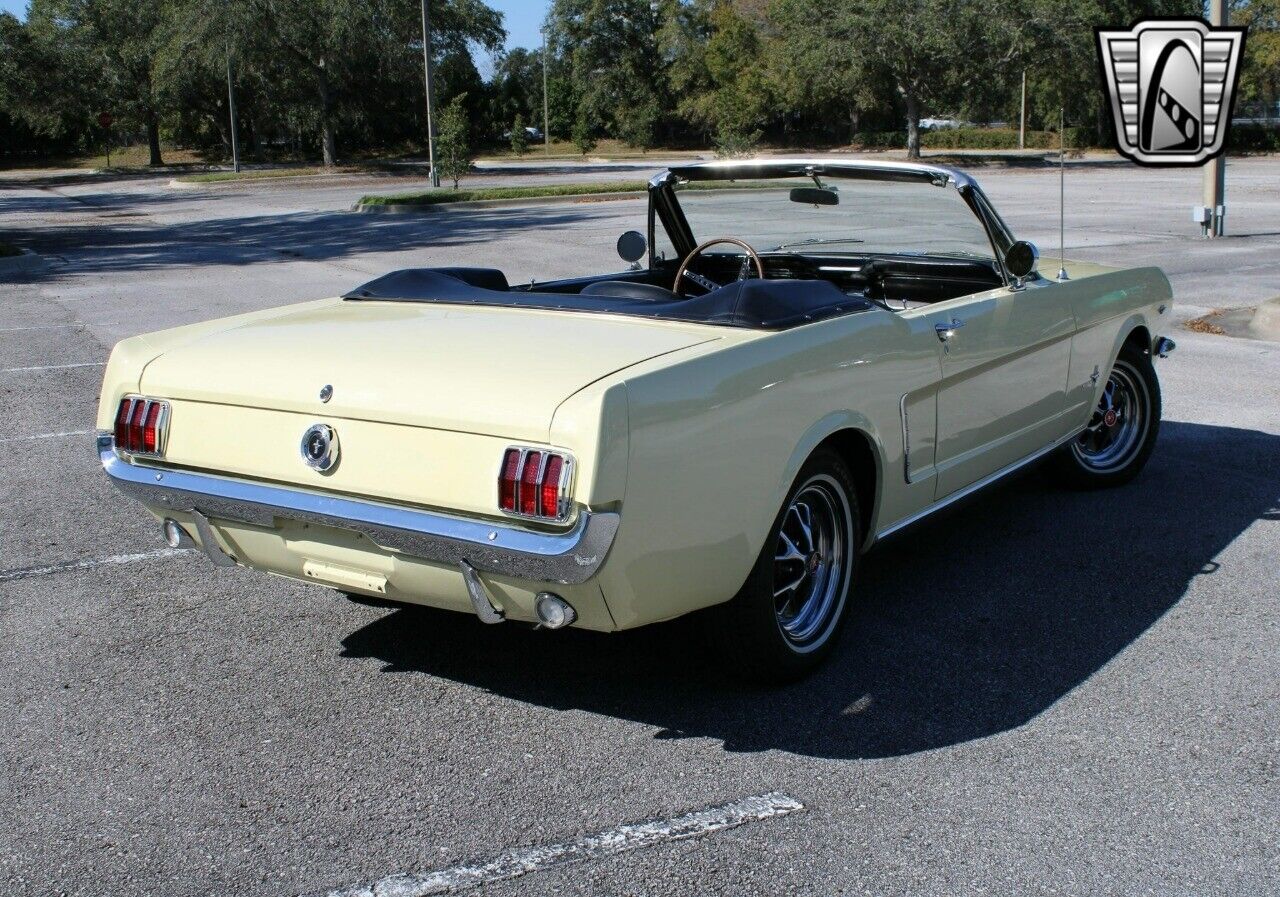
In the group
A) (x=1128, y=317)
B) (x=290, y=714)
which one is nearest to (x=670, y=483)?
(x=290, y=714)

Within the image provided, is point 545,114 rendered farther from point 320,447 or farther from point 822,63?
point 320,447

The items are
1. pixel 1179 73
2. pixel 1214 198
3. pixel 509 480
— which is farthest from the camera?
pixel 1214 198

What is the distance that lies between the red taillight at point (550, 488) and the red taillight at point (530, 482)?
0.02 m

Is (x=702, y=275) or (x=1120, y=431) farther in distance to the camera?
(x=1120, y=431)

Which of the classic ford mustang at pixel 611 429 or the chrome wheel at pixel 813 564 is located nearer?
the classic ford mustang at pixel 611 429

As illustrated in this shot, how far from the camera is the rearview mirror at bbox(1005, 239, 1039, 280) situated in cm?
488

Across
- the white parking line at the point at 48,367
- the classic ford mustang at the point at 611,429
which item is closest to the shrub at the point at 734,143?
the white parking line at the point at 48,367

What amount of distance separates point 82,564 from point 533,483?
290cm

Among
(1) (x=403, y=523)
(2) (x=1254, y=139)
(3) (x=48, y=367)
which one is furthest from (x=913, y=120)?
(1) (x=403, y=523)

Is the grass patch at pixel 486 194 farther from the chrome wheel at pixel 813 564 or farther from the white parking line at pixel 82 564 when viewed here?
the chrome wheel at pixel 813 564

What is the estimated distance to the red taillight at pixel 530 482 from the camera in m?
3.23

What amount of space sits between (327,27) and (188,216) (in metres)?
20.1

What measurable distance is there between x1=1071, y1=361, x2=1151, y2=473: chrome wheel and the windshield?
4.50ft

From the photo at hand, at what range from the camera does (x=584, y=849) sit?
314cm
